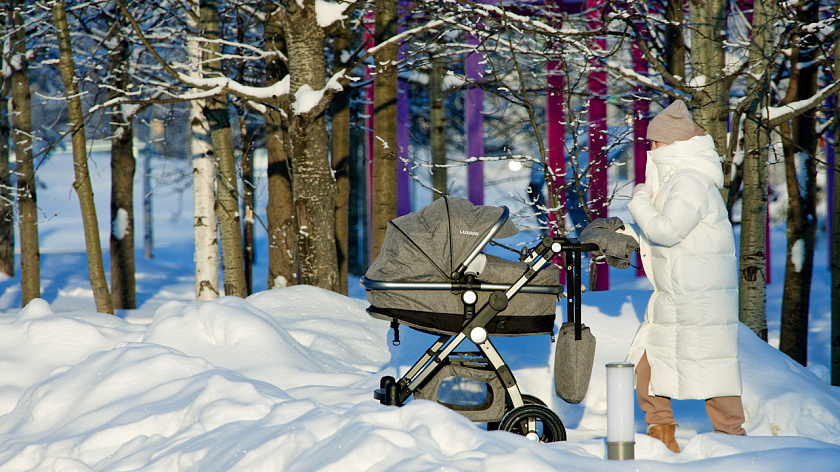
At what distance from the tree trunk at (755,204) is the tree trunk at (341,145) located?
4781 mm

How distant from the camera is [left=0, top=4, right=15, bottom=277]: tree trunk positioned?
9.97 meters

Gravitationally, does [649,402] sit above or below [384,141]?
below

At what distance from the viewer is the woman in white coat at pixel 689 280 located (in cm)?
344

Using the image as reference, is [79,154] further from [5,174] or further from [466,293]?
[466,293]

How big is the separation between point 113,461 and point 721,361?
9.87ft

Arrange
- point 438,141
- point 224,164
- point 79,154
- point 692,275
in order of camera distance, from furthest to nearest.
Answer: point 438,141, point 224,164, point 79,154, point 692,275

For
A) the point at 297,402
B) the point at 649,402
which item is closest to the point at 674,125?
the point at 649,402

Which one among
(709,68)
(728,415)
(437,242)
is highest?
(709,68)

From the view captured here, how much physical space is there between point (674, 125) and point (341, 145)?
288 inches

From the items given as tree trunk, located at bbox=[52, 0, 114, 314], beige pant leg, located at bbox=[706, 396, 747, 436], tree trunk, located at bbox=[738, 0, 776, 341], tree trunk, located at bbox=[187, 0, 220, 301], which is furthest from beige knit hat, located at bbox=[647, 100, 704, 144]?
tree trunk, located at bbox=[187, 0, 220, 301]

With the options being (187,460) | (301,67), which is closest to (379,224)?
(301,67)

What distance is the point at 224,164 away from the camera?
865 centimetres

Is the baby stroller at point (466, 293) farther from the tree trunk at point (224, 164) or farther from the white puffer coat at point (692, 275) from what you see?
the tree trunk at point (224, 164)

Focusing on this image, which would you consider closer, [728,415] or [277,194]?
[728,415]
